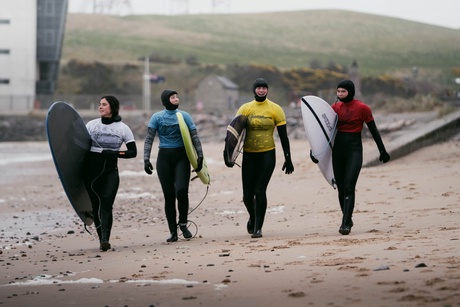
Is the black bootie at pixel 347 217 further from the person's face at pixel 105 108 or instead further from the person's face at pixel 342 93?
the person's face at pixel 105 108

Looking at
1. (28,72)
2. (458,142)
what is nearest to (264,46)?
(28,72)

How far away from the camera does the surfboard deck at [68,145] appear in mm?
11336

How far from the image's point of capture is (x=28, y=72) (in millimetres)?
76188

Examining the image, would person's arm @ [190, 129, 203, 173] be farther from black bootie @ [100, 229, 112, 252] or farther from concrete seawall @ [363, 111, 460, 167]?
concrete seawall @ [363, 111, 460, 167]

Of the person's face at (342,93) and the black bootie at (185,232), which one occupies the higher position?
the person's face at (342,93)

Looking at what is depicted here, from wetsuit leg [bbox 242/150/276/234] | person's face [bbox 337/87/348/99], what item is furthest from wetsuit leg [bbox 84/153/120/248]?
person's face [bbox 337/87/348/99]

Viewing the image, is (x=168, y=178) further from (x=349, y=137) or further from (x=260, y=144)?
(x=349, y=137)

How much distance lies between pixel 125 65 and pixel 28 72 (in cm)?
3354

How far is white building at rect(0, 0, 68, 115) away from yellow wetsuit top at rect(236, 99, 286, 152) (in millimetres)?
65238

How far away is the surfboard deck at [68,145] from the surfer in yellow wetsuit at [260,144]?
1.72 metres

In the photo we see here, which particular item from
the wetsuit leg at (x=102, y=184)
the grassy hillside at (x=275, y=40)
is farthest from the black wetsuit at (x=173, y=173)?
the grassy hillside at (x=275, y=40)

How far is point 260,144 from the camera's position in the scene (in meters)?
11.6

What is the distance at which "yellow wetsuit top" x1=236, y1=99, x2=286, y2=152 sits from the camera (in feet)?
38.1

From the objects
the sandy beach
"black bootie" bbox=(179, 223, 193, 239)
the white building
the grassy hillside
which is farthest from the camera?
the grassy hillside
